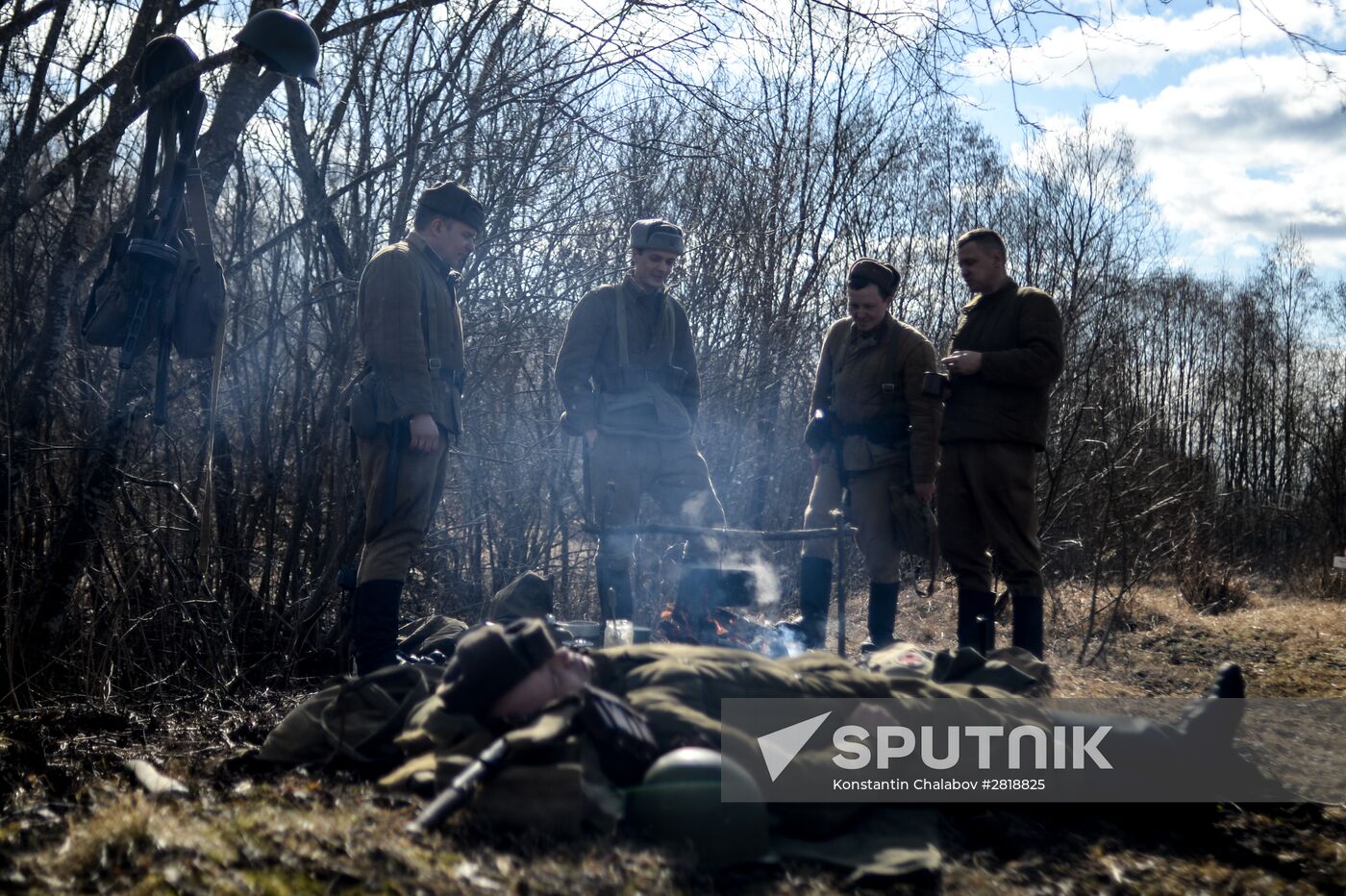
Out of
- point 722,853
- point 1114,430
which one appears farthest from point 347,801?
point 1114,430

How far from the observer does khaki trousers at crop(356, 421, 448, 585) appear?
4.77 metres

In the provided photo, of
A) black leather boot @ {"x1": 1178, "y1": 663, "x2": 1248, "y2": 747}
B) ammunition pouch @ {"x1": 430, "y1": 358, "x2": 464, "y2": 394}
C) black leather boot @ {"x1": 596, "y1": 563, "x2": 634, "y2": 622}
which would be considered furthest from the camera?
black leather boot @ {"x1": 596, "y1": 563, "x2": 634, "y2": 622}

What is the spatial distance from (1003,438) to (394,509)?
2870mm

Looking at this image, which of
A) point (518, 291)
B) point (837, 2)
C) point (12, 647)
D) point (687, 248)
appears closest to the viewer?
point (12, 647)

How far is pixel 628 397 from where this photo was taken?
5922 mm

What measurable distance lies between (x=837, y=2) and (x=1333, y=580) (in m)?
17.8

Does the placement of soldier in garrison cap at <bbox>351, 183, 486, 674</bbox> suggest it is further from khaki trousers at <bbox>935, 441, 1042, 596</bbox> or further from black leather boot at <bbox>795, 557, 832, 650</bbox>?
khaki trousers at <bbox>935, 441, 1042, 596</bbox>

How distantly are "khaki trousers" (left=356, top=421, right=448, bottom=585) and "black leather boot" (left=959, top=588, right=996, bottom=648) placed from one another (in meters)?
2.64

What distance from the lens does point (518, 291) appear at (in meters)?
7.64

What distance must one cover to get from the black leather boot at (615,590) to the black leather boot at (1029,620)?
75.5 inches

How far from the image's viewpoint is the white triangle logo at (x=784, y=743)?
3074 millimetres

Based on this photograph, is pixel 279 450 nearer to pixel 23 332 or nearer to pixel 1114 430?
pixel 23 332

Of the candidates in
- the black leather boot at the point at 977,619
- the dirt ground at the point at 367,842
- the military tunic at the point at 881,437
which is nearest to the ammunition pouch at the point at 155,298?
the dirt ground at the point at 367,842

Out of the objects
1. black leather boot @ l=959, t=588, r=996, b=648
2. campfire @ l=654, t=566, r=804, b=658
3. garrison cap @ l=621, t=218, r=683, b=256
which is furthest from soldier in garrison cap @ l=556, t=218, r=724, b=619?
black leather boot @ l=959, t=588, r=996, b=648
